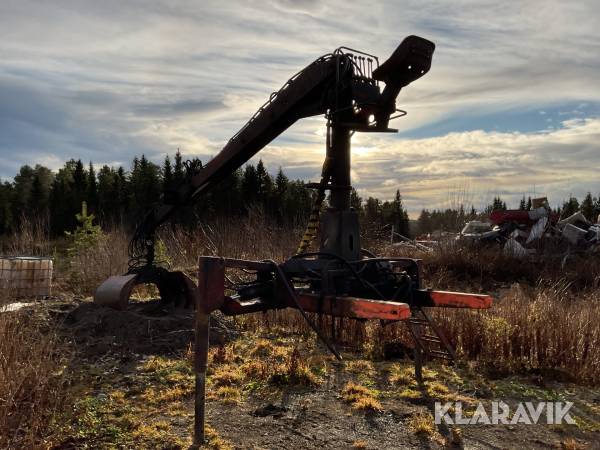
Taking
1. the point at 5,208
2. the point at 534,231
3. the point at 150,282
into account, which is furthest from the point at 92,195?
the point at 150,282

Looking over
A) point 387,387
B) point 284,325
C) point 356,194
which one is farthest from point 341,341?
point 356,194

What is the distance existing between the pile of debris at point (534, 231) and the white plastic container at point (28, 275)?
41.7 feet

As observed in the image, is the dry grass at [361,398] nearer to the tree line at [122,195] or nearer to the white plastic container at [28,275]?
the white plastic container at [28,275]

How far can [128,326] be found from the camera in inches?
294

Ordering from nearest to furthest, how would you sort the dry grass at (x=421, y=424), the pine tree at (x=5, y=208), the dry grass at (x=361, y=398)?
the dry grass at (x=421, y=424), the dry grass at (x=361, y=398), the pine tree at (x=5, y=208)

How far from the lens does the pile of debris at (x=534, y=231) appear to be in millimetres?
18109

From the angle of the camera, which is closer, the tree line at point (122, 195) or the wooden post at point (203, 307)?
the wooden post at point (203, 307)

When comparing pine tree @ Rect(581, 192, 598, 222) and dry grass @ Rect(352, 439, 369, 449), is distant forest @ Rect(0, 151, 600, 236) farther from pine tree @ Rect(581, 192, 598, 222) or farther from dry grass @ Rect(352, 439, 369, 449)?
dry grass @ Rect(352, 439, 369, 449)

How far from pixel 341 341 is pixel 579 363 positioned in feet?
9.94

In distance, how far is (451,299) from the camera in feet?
14.7

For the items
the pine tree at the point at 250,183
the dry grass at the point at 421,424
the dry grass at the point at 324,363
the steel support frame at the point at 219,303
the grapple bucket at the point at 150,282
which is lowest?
the dry grass at the point at 421,424

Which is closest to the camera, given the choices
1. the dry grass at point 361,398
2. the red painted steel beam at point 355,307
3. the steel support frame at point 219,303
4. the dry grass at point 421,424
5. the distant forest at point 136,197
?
the red painted steel beam at point 355,307

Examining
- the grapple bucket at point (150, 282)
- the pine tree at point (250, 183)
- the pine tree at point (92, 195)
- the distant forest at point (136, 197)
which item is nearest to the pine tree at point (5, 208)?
the distant forest at point (136, 197)

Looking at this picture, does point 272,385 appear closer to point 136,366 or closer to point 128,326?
point 136,366
